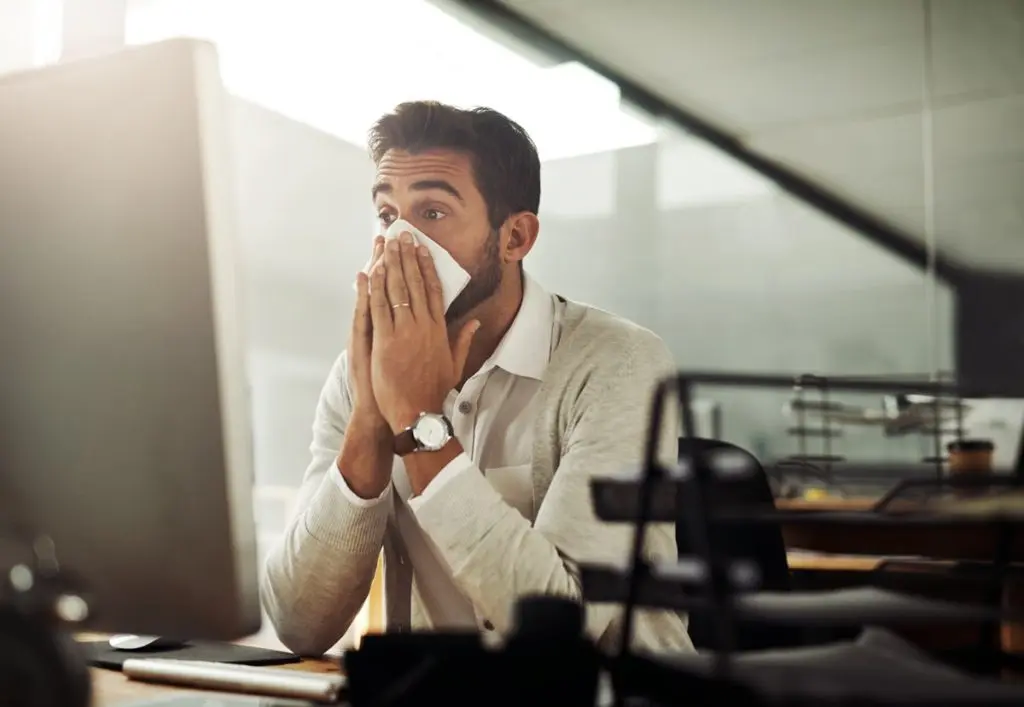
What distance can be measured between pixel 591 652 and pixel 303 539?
84 centimetres

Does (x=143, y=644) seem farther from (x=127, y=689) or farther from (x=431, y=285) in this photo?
(x=431, y=285)

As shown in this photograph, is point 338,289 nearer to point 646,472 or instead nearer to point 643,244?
point 643,244

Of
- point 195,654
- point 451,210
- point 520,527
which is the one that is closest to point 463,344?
point 451,210

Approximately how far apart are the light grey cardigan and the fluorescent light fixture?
69 cm

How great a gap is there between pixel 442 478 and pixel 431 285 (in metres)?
0.34

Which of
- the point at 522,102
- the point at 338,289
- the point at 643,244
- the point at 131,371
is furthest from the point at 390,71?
the point at 131,371

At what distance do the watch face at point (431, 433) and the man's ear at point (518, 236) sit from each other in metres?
0.45

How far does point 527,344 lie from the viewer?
151cm

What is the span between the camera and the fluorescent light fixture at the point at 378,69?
2.09 metres

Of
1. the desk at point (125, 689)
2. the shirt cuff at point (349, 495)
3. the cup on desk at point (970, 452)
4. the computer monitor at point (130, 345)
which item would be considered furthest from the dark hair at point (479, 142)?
the computer monitor at point (130, 345)

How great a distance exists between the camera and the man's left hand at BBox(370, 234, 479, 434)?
1318 mm

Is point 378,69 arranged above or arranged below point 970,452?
above

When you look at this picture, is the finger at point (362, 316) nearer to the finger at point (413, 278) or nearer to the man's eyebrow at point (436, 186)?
the finger at point (413, 278)

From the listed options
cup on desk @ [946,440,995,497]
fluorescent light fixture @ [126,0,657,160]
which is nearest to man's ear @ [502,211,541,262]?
fluorescent light fixture @ [126,0,657,160]
